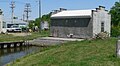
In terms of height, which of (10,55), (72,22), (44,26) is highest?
(72,22)

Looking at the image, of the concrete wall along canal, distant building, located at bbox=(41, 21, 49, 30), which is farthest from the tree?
distant building, located at bbox=(41, 21, 49, 30)

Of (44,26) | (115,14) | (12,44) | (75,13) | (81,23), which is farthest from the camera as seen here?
(44,26)

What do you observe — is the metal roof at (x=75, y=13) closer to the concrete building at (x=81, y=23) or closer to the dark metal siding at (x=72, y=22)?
the concrete building at (x=81, y=23)

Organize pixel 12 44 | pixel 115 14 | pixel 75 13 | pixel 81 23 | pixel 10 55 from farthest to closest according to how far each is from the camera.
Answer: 1. pixel 115 14
2. pixel 75 13
3. pixel 12 44
4. pixel 81 23
5. pixel 10 55

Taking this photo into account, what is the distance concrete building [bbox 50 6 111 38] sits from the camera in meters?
41.4

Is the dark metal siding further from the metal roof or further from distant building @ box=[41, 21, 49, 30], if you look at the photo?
distant building @ box=[41, 21, 49, 30]

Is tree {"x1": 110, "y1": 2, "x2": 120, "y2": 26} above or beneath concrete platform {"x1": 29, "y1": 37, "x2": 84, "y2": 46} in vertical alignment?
above

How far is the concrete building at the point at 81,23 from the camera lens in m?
41.4

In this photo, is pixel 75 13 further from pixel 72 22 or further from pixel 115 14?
pixel 115 14

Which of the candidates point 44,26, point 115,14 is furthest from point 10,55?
point 44,26

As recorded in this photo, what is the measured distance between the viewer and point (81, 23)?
4222cm

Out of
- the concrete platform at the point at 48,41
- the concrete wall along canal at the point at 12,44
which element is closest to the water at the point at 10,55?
the concrete wall along canal at the point at 12,44

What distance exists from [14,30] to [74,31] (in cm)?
3116

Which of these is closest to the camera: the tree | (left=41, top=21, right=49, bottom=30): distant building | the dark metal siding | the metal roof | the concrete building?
the concrete building
